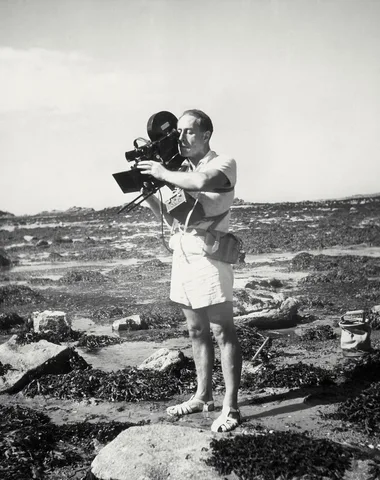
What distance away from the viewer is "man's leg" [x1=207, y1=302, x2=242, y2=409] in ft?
10.6

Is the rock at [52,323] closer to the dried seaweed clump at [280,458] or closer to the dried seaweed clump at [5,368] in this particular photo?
the dried seaweed clump at [5,368]

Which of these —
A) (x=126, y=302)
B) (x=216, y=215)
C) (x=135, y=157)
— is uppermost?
(x=135, y=157)

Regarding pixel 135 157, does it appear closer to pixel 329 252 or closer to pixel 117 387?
pixel 117 387

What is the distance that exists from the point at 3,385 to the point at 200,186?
3147 mm

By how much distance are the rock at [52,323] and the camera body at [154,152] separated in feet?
13.5

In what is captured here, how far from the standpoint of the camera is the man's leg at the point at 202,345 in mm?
3486

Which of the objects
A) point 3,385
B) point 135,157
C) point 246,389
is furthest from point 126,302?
point 135,157

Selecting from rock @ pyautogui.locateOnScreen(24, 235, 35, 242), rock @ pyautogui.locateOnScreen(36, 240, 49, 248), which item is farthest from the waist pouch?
rock @ pyautogui.locateOnScreen(24, 235, 35, 242)

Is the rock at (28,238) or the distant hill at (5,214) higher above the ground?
the distant hill at (5,214)

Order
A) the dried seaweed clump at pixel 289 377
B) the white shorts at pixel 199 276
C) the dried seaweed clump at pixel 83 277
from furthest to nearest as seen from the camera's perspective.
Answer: the dried seaweed clump at pixel 83 277
the dried seaweed clump at pixel 289 377
the white shorts at pixel 199 276

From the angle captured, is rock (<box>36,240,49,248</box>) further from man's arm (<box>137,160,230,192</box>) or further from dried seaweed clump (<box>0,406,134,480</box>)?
man's arm (<box>137,160,230,192</box>)

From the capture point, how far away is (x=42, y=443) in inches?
138

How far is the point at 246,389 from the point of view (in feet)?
14.1

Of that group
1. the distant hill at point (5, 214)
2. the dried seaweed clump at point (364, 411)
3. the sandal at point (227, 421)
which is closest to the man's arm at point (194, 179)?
the sandal at point (227, 421)
